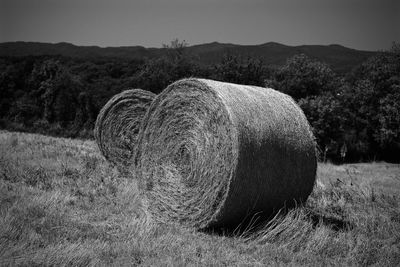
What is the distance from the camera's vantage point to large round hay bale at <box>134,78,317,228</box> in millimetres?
5484

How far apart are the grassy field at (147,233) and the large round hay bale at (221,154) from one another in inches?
14.5

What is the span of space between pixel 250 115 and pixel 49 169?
5.19m

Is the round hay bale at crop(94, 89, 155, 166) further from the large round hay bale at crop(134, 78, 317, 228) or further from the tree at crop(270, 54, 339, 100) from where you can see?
the tree at crop(270, 54, 339, 100)

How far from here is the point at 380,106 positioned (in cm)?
3138

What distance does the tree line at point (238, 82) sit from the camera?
95.7 ft

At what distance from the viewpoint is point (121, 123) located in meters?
11.2

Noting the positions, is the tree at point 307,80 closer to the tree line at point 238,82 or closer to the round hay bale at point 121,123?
the tree line at point 238,82

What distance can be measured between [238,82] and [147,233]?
37.5 m

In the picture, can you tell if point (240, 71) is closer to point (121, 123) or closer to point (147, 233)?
point (121, 123)

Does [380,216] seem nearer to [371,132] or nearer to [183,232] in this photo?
[183,232]

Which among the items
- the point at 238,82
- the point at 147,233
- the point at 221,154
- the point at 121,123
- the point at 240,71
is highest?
the point at 240,71

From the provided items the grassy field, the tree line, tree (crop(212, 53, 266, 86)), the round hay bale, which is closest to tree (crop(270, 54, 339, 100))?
the tree line

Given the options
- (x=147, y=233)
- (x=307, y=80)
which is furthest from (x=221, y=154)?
(x=307, y=80)

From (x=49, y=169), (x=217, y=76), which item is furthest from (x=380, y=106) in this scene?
(x=49, y=169)
